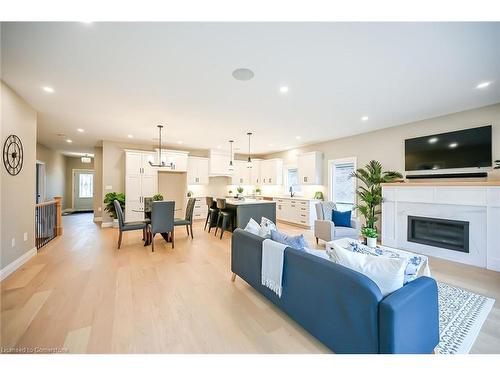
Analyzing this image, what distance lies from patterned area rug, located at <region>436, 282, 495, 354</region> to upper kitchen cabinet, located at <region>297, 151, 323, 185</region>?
411 centimetres

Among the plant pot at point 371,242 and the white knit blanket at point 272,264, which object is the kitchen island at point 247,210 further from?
the white knit blanket at point 272,264

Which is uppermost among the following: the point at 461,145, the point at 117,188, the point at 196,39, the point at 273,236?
the point at 196,39

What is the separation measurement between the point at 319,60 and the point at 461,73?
6.11 feet

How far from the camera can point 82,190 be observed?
1009 cm

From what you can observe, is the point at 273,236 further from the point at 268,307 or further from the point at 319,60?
the point at 319,60

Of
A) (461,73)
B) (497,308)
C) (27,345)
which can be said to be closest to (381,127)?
(461,73)

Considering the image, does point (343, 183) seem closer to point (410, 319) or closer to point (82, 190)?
point (410, 319)

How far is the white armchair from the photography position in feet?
12.8

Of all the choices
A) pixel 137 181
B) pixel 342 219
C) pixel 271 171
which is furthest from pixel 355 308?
pixel 271 171

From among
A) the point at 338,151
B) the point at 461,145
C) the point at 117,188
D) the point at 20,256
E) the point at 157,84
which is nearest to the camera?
the point at 157,84

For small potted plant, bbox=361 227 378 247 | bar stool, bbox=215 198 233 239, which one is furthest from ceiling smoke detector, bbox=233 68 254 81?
bar stool, bbox=215 198 233 239

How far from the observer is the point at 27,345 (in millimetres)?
1580

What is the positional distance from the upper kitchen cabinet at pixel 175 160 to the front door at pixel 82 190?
254 inches

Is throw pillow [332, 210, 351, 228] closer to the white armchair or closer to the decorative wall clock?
the white armchair
